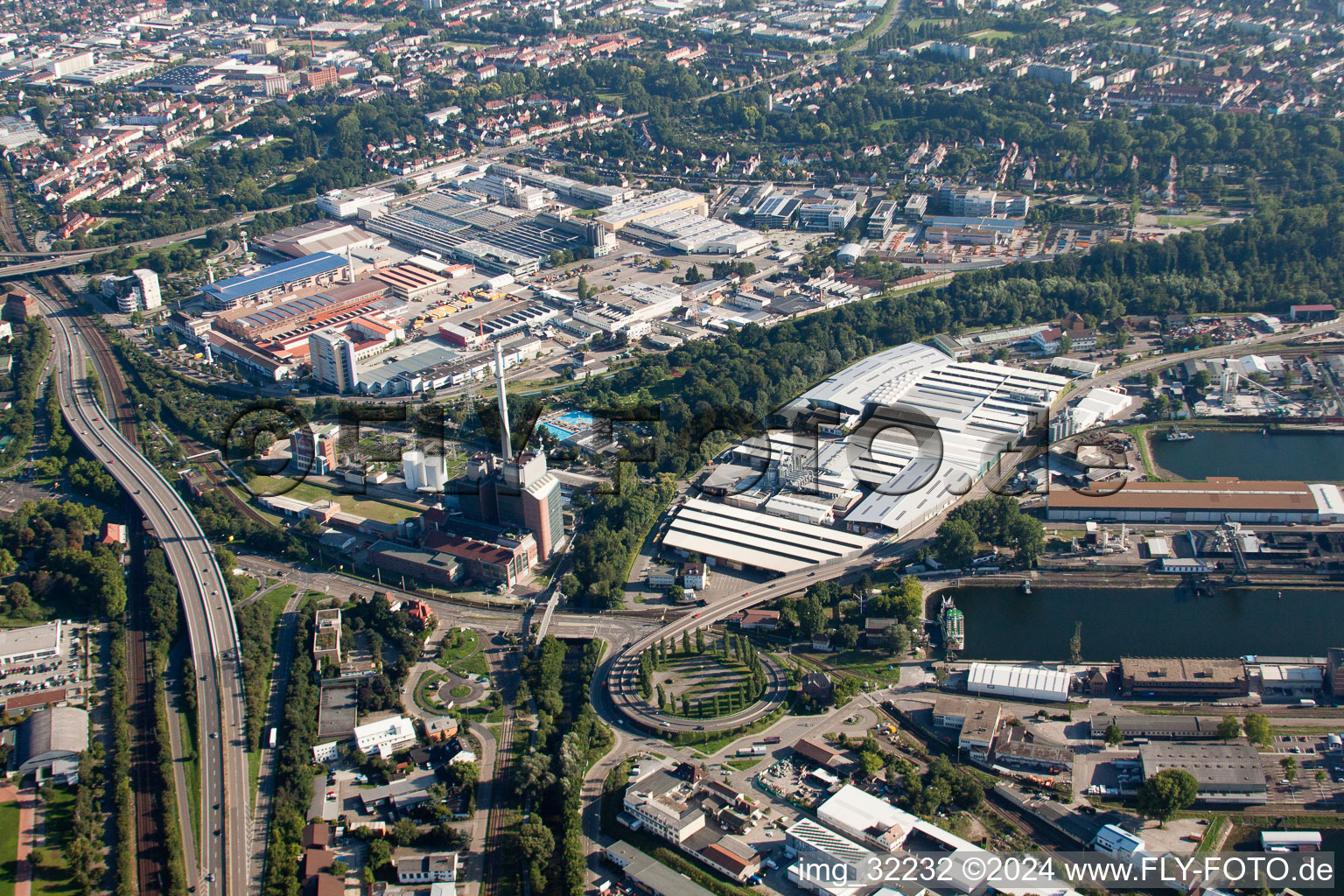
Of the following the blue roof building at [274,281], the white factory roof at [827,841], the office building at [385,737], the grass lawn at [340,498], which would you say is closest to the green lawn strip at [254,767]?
the office building at [385,737]

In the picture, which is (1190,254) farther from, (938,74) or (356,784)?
(356,784)

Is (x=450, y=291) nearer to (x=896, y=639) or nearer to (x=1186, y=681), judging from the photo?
(x=896, y=639)

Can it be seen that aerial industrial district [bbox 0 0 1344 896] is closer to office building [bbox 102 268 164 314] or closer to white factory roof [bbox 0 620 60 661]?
white factory roof [bbox 0 620 60 661]

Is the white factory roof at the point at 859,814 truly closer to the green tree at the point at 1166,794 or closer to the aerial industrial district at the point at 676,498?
the aerial industrial district at the point at 676,498

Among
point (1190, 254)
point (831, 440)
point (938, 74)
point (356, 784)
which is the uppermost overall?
point (938, 74)

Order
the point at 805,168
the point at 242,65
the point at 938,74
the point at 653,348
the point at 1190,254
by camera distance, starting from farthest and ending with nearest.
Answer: the point at 242,65 < the point at 938,74 < the point at 805,168 < the point at 1190,254 < the point at 653,348

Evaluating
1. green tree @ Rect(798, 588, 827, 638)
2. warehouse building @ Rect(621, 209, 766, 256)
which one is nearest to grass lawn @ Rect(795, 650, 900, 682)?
green tree @ Rect(798, 588, 827, 638)

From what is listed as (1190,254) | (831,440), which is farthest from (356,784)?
(1190,254)
